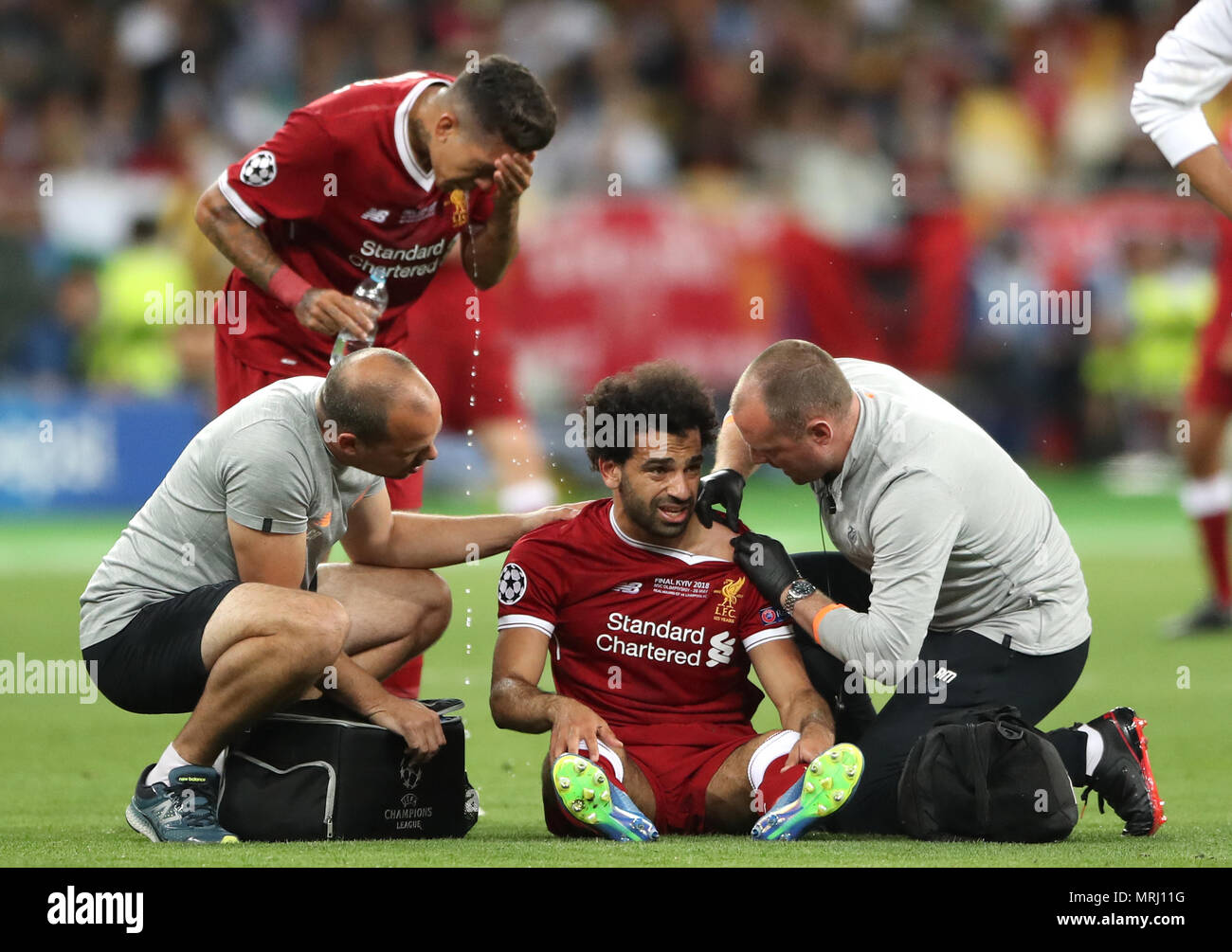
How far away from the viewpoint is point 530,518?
5.48 m

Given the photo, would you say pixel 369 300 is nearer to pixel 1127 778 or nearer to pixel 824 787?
pixel 824 787

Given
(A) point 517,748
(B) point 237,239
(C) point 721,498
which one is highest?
(B) point 237,239

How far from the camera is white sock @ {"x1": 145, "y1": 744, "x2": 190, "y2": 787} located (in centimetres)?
483

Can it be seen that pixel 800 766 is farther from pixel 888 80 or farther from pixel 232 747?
pixel 888 80

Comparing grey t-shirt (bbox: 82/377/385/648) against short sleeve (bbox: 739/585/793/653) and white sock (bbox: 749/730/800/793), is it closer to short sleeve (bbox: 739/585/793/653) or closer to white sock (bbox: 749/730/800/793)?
short sleeve (bbox: 739/585/793/653)

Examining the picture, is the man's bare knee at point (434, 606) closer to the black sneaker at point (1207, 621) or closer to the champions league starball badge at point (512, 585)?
the champions league starball badge at point (512, 585)

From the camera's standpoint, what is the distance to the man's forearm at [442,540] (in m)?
5.45

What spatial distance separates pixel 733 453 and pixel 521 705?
3.47 feet

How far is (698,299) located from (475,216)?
8.25 m

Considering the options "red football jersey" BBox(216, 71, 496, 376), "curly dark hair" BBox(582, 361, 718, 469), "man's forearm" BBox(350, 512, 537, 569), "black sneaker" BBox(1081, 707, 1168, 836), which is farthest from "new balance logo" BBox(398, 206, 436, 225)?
"black sneaker" BBox(1081, 707, 1168, 836)

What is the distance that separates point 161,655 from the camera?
4.88m

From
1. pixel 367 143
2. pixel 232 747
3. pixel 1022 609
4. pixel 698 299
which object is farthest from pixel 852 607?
pixel 698 299

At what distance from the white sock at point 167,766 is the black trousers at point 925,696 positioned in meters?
1.73

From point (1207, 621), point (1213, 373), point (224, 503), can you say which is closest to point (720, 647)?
point (224, 503)
